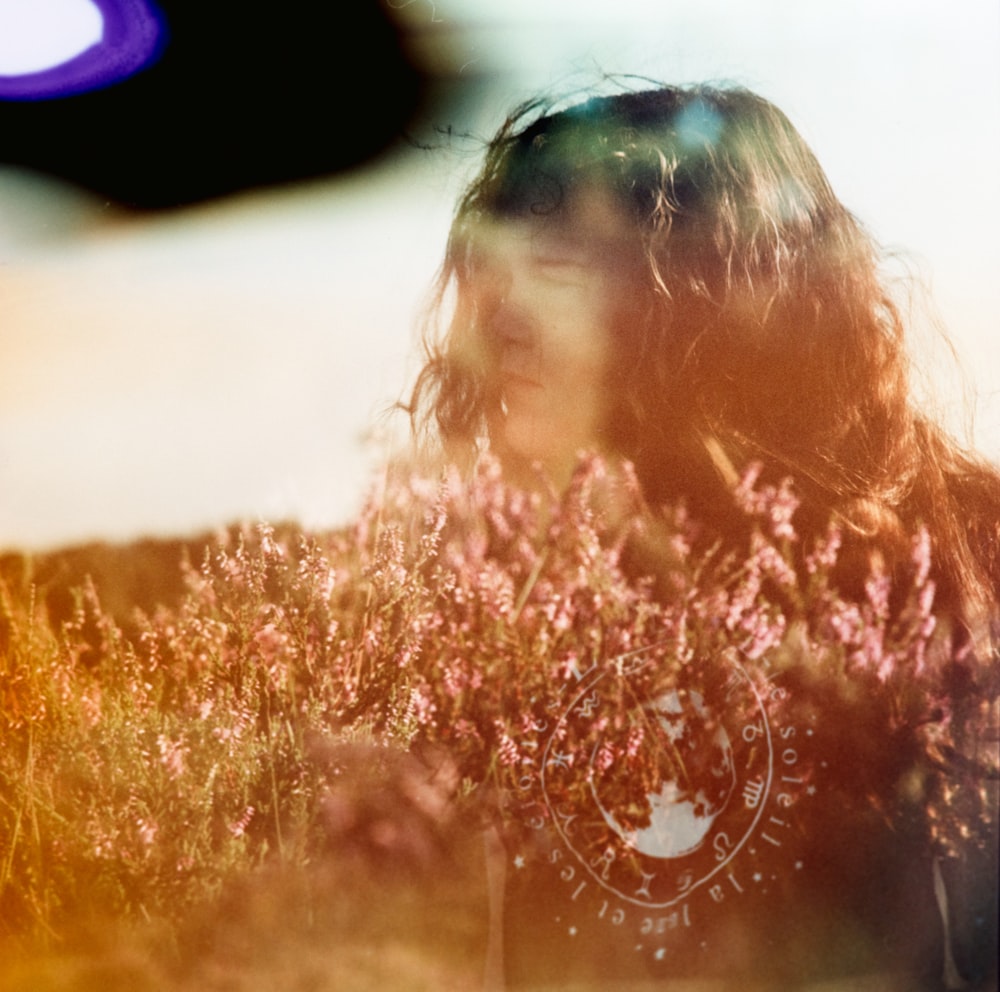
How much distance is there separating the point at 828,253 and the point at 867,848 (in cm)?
121

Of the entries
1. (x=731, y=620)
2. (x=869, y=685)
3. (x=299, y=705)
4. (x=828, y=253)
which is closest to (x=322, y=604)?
(x=299, y=705)

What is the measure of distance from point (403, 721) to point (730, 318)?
3.49ft

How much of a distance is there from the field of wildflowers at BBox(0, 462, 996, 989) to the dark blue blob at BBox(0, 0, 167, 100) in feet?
3.29

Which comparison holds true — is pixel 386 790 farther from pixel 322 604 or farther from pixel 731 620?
pixel 731 620

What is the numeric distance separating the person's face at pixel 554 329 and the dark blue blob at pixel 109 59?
0.82 meters

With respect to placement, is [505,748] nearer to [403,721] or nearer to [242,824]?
[403,721]

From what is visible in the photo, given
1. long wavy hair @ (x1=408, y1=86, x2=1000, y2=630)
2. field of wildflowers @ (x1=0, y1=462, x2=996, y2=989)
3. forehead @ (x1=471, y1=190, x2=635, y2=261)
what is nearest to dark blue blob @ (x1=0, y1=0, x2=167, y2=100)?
long wavy hair @ (x1=408, y1=86, x2=1000, y2=630)

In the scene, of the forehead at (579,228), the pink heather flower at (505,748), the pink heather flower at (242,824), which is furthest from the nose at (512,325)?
the pink heather flower at (242,824)

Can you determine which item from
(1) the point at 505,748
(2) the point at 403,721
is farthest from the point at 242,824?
(1) the point at 505,748

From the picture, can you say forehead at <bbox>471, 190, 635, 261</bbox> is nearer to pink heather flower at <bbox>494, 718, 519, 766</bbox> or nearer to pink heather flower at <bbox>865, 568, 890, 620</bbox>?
pink heather flower at <bbox>865, 568, 890, 620</bbox>

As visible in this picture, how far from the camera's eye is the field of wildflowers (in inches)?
76.4

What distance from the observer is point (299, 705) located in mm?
1973

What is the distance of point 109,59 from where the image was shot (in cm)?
203

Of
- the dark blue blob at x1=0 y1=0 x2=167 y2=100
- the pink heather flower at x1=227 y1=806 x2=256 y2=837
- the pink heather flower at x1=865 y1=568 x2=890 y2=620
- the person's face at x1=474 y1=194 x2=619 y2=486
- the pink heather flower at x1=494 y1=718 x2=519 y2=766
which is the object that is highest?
the dark blue blob at x1=0 y1=0 x2=167 y2=100
